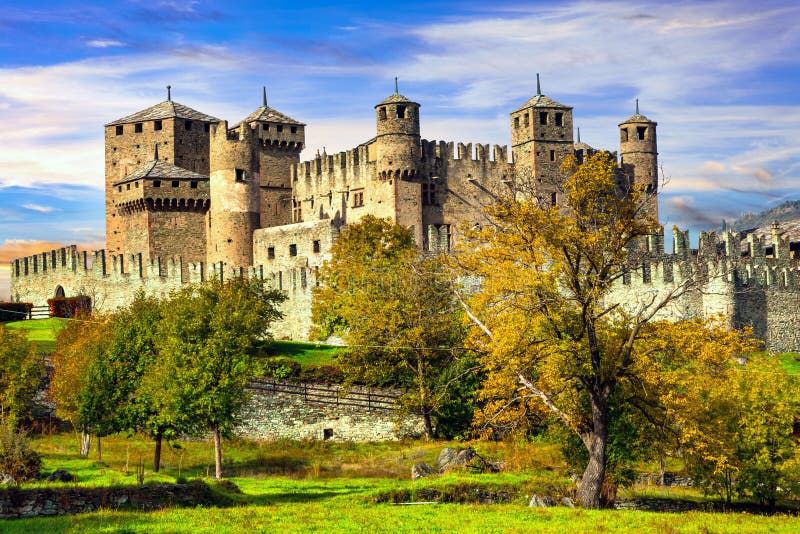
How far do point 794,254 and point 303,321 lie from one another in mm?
34741

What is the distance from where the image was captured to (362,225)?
63.2 m

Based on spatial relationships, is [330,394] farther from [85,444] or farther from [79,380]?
[79,380]

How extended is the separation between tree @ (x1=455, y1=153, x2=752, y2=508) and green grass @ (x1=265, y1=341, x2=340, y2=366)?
22.0 metres

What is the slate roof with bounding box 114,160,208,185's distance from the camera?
8075cm

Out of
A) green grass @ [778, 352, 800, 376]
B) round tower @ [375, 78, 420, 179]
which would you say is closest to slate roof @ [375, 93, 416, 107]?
round tower @ [375, 78, 420, 179]

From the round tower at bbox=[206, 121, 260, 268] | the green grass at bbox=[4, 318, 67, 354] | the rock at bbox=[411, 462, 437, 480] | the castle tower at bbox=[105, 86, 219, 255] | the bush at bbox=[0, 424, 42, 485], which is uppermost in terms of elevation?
the castle tower at bbox=[105, 86, 219, 255]

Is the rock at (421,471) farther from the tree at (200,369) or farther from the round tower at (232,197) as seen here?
the round tower at (232,197)

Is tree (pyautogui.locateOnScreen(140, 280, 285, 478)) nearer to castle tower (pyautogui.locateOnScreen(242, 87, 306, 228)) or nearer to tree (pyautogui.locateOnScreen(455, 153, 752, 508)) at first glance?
tree (pyautogui.locateOnScreen(455, 153, 752, 508))

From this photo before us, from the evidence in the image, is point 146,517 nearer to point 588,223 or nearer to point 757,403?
point 588,223

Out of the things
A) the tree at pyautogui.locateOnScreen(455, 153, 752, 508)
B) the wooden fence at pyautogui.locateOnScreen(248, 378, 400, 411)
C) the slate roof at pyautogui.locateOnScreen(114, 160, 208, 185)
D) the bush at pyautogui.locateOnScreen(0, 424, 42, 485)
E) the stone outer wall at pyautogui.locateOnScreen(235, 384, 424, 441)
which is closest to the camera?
the bush at pyautogui.locateOnScreen(0, 424, 42, 485)

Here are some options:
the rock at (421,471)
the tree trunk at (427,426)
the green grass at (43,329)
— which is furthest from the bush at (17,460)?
the green grass at (43,329)

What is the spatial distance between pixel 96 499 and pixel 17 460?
332 cm

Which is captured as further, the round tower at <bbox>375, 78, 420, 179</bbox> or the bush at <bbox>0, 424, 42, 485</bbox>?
the round tower at <bbox>375, 78, 420, 179</bbox>

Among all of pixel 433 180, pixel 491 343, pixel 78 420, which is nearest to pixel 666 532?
pixel 491 343
